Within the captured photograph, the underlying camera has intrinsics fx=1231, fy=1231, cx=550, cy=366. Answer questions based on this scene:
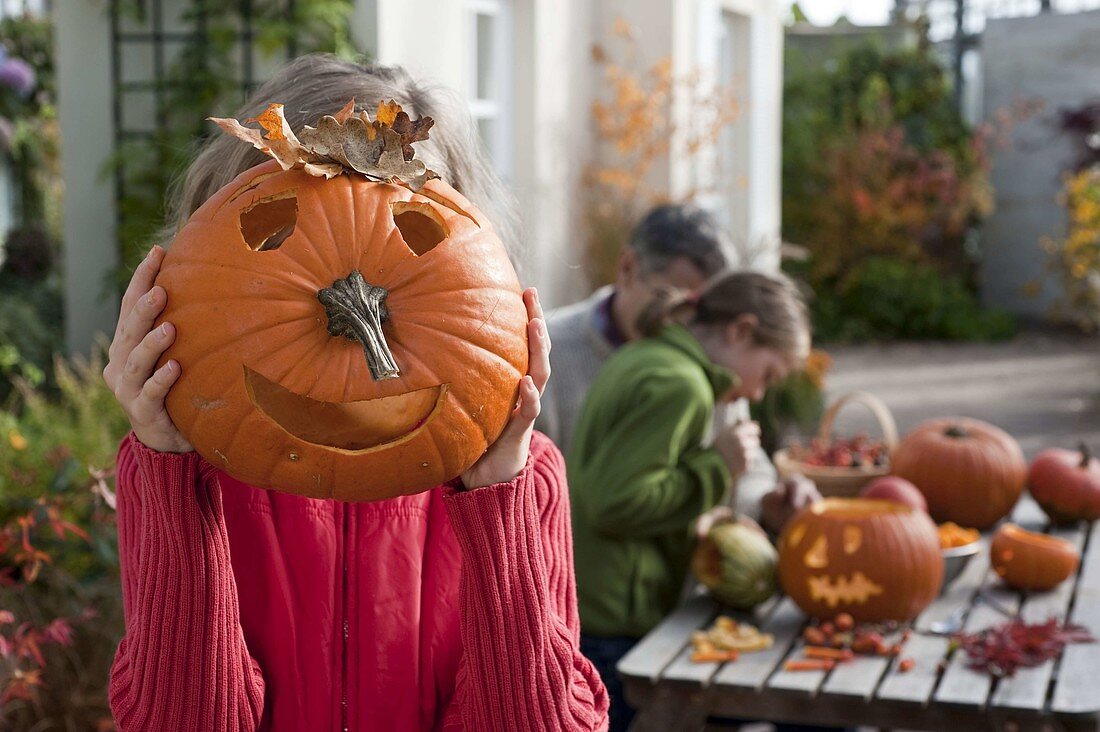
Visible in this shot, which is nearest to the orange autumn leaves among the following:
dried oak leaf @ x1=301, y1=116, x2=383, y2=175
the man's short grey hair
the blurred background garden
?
dried oak leaf @ x1=301, y1=116, x2=383, y2=175

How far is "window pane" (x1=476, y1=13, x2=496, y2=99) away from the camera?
6659mm

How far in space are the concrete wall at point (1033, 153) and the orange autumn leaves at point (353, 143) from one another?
1496 cm

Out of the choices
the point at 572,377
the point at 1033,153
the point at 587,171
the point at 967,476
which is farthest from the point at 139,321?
the point at 1033,153

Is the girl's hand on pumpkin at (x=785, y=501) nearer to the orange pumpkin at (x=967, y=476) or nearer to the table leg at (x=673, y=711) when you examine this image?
the orange pumpkin at (x=967, y=476)

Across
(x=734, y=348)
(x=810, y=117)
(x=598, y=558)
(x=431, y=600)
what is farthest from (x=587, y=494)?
(x=810, y=117)

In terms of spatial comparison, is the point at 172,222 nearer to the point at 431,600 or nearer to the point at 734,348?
the point at 431,600

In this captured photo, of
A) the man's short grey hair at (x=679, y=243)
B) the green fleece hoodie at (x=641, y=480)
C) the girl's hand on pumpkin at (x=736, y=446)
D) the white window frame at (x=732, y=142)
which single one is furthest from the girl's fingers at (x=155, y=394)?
the white window frame at (x=732, y=142)

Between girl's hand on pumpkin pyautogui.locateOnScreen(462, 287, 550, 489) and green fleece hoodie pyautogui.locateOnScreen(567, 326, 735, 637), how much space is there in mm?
1399

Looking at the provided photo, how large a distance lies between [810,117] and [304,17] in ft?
35.1

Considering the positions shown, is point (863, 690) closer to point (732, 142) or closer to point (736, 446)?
point (736, 446)

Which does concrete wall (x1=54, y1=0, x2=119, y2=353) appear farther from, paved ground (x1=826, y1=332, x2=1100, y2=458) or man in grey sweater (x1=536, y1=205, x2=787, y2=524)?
paved ground (x1=826, y1=332, x2=1100, y2=458)

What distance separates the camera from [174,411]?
137 centimetres

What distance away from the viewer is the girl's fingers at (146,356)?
1333mm

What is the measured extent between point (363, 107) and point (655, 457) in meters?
1.47
